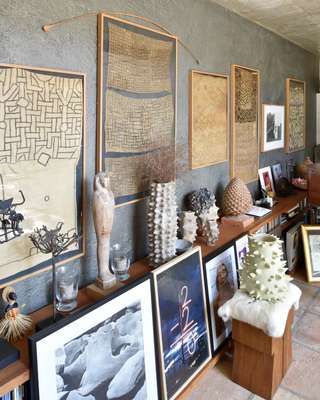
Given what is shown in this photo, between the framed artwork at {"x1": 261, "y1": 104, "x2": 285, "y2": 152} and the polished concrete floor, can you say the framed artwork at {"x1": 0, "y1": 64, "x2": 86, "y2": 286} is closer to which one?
the polished concrete floor

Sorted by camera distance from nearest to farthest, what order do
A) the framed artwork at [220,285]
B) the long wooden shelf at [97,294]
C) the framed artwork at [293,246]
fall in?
1. the long wooden shelf at [97,294]
2. the framed artwork at [220,285]
3. the framed artwork at [293,246]

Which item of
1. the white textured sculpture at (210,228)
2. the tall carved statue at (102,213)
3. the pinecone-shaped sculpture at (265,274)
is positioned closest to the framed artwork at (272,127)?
the white textured sculpture at (210,228)

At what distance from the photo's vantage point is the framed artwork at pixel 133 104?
1.44 meters

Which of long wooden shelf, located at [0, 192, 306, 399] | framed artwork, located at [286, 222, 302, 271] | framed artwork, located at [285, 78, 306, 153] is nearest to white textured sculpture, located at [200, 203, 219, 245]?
long wooden shelf, located at [0, 192, 306, 399]

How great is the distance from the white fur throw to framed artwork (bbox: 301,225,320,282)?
1086 mm

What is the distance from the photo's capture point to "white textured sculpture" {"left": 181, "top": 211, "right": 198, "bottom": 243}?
184 cm

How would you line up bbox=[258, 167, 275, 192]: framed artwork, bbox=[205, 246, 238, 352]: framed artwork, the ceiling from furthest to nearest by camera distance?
bbox=[258, 167, 275, 192]: framed artwork → the ceiling → bbox=[205, 246, 238, 352]: framed artwork

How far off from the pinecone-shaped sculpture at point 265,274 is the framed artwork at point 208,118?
0.70 meters

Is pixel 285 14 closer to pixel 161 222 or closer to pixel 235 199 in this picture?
pixel 235 199

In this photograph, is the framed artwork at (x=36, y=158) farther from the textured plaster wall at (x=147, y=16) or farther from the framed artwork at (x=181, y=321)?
the framed artwork at (x=181, y=321)

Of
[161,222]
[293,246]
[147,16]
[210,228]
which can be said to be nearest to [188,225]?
[210,228]

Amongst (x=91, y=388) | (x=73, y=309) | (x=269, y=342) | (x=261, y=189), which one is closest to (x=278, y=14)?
(x=261, y=189)

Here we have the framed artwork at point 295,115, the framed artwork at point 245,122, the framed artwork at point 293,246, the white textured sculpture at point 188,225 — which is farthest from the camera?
the framed artwork at point 295,115

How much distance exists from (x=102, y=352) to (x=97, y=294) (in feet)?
0.78
